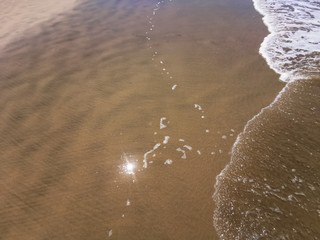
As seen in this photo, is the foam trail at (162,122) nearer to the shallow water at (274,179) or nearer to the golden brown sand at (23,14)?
the shallow water at (274,179)

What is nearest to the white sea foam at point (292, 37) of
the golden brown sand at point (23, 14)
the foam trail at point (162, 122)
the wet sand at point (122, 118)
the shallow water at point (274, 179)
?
the wet sand at point (122, 118)

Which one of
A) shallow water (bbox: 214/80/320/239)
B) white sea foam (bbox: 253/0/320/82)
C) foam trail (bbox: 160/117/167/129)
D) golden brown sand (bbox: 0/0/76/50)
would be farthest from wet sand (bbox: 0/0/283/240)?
golden brown sand (bbox: 0/0/76/50)

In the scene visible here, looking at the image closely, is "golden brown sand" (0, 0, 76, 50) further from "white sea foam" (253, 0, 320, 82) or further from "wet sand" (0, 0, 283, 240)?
"white sea foam" (253, 0, 320, 82)

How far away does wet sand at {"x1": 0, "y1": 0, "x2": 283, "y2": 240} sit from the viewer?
12.4ft

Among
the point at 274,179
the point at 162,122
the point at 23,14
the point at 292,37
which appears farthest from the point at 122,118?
the point at 23,14

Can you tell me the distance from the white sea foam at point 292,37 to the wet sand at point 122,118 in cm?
31

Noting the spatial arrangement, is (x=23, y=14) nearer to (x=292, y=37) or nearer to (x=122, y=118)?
(x=122, y=118)

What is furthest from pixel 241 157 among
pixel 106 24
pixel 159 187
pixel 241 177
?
pixel 106 24

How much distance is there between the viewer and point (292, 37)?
8078 mm

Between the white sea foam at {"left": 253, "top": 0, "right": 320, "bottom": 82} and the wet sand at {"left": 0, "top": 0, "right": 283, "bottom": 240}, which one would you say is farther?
the white sea foam at {"left": 253, "top": 0, "right": 320, "bottom": 82}

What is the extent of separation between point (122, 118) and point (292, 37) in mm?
5333

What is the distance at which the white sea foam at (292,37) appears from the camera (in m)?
6.64

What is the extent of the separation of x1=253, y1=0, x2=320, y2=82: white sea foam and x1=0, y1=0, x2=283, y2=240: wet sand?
31 cm

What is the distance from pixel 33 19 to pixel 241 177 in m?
8.32
